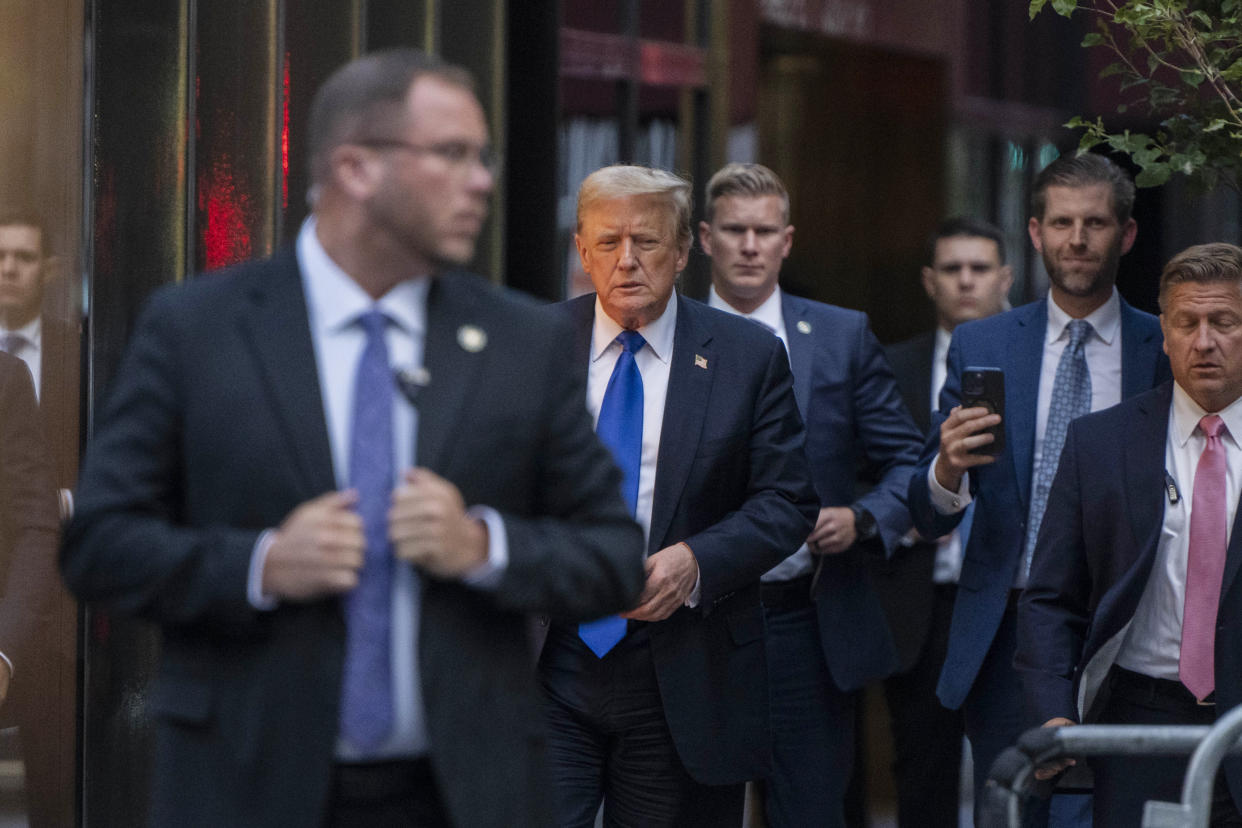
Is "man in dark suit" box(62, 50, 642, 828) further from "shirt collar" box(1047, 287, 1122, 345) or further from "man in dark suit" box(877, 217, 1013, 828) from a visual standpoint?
"man in dark suit" box(877, 217, 1013, 828)

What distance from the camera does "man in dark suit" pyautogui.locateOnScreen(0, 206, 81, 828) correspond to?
521cm

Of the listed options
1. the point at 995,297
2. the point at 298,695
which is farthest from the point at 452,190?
the point at 995,297

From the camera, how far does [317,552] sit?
2604mm

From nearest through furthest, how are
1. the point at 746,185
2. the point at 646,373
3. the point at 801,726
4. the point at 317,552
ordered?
the point at 317,552
the point at 646,373
the point at 801,726
the point at 746,185

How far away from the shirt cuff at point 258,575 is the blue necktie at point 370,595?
0.44ft

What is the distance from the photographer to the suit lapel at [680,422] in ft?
15.2

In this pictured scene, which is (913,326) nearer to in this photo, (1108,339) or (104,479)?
(1108,339)

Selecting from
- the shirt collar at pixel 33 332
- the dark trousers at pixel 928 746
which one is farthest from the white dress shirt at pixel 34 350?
the dark trousers at pixel 928 746

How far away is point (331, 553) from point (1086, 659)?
257 cm

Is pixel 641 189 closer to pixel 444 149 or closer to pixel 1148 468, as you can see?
pixel 1148 468

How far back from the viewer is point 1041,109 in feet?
44.1

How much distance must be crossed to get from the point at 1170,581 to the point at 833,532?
1.36 metres

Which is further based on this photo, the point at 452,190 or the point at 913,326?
the point at 913,326

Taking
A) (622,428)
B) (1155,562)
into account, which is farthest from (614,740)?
(1155,562)
